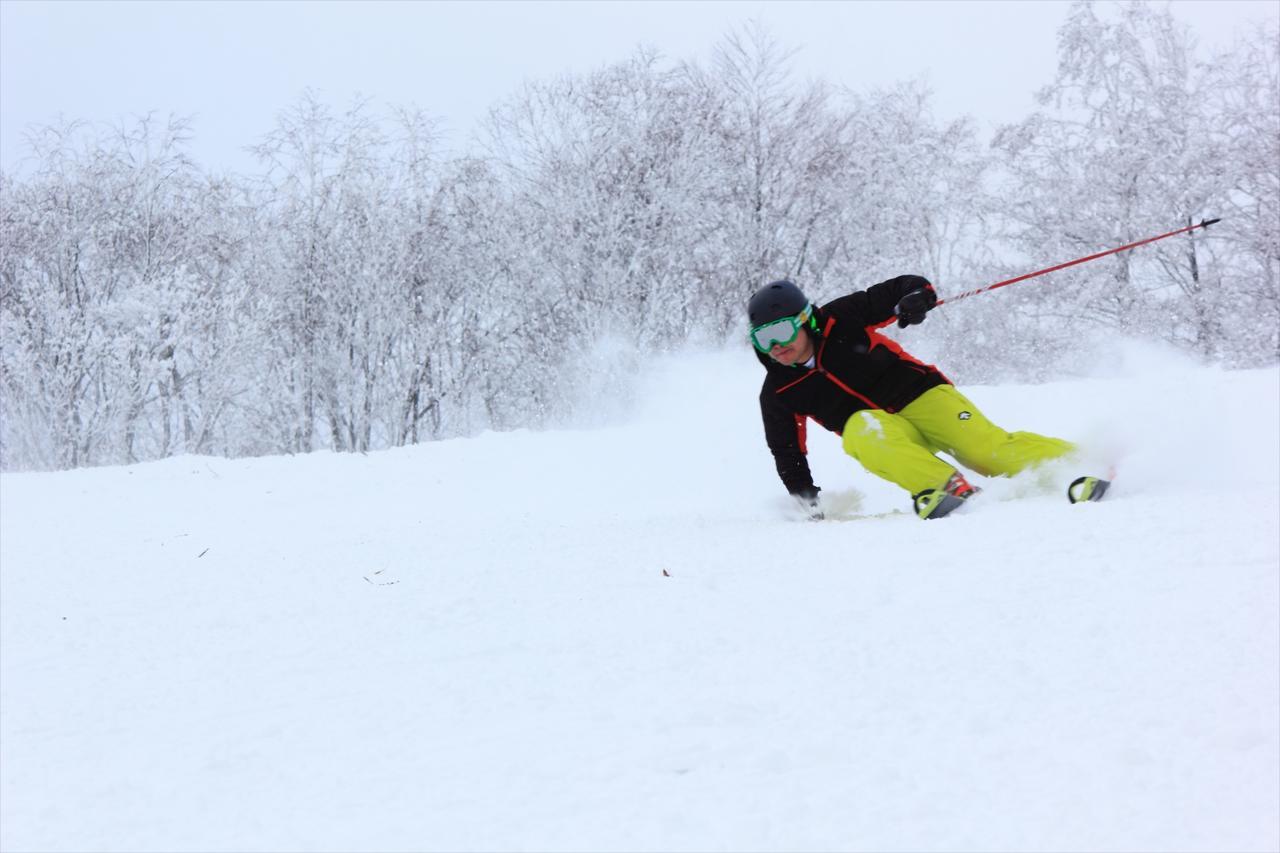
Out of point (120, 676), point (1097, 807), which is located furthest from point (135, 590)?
point (1097, 807)

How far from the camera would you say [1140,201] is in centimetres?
1861

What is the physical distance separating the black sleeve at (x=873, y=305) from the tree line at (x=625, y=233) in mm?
12791

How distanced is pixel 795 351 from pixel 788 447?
49 cm

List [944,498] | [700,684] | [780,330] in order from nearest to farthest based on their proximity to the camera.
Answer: [700,684], [944,498], [780,330]

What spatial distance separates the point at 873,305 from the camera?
14.9 feet

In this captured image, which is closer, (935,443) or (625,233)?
(935,443)

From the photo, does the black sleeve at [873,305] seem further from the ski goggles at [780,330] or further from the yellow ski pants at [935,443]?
the yellow ski pants at [935,443]

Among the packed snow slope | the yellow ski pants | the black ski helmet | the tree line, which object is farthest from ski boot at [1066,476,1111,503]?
the tree line

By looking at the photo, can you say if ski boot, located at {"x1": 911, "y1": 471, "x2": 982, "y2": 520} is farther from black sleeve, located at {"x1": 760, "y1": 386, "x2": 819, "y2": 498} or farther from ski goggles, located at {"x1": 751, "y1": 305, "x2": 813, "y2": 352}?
ski goggles, located at {"x1": 751, "y1": 305, "x2": 813, "y2": 352}

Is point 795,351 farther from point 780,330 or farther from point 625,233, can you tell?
point 625,233

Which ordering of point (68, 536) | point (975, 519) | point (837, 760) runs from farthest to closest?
1. point (68, 536)
2. point (975, 519)
3. point (837, 760)

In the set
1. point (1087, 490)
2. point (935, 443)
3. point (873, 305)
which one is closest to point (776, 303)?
point (873, 305)

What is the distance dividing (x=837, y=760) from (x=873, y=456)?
9.04ft

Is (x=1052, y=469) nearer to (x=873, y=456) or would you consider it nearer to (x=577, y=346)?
(x=873, y=456)
